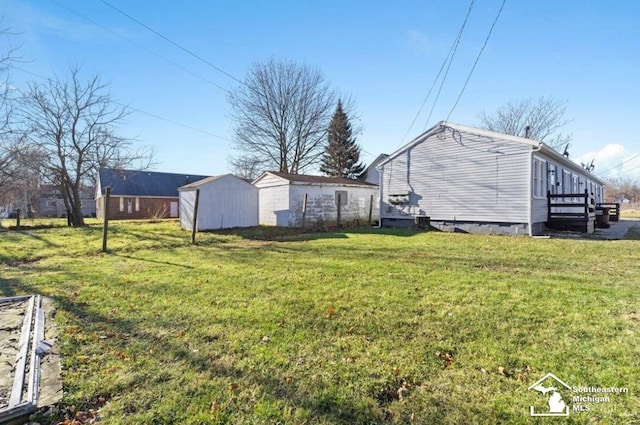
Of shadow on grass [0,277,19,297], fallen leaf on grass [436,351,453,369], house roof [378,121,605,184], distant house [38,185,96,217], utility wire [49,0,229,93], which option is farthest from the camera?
distant house [38,185,96,217]

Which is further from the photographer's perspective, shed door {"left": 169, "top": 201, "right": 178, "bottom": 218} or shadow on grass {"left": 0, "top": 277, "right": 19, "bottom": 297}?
shed door {"left": 169, "top": 201, "right": 178, "bottom": 218}

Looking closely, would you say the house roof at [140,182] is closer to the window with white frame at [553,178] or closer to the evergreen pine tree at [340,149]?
the evergreen pine tree at [340,149]

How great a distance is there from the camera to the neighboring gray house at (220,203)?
48.0 ft

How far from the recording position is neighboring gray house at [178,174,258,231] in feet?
48.0

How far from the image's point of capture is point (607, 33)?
9.58 m

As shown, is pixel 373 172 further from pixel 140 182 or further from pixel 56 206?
pixel 56 206

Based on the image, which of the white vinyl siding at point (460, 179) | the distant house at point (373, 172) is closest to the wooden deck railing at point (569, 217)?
the white vinyl siding at point (460, 179)

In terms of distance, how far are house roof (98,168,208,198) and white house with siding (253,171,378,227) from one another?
756 inches

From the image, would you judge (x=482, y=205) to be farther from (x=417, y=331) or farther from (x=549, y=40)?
(x=417, y=331)

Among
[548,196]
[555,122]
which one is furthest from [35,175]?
[555,122]

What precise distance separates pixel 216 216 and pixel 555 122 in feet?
107

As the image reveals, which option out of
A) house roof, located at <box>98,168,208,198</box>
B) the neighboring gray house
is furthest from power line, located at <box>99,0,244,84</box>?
house roof, located at <box>98,168,208,198</box>

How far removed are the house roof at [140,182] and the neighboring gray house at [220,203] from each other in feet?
61.0

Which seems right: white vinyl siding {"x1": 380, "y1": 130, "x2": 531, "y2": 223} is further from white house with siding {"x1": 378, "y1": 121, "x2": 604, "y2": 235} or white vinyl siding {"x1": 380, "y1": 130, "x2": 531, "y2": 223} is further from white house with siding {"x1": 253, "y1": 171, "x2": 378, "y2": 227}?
white house with siding {"x1": 253, "y1": 171, "x2": 378, "y2": 227}
